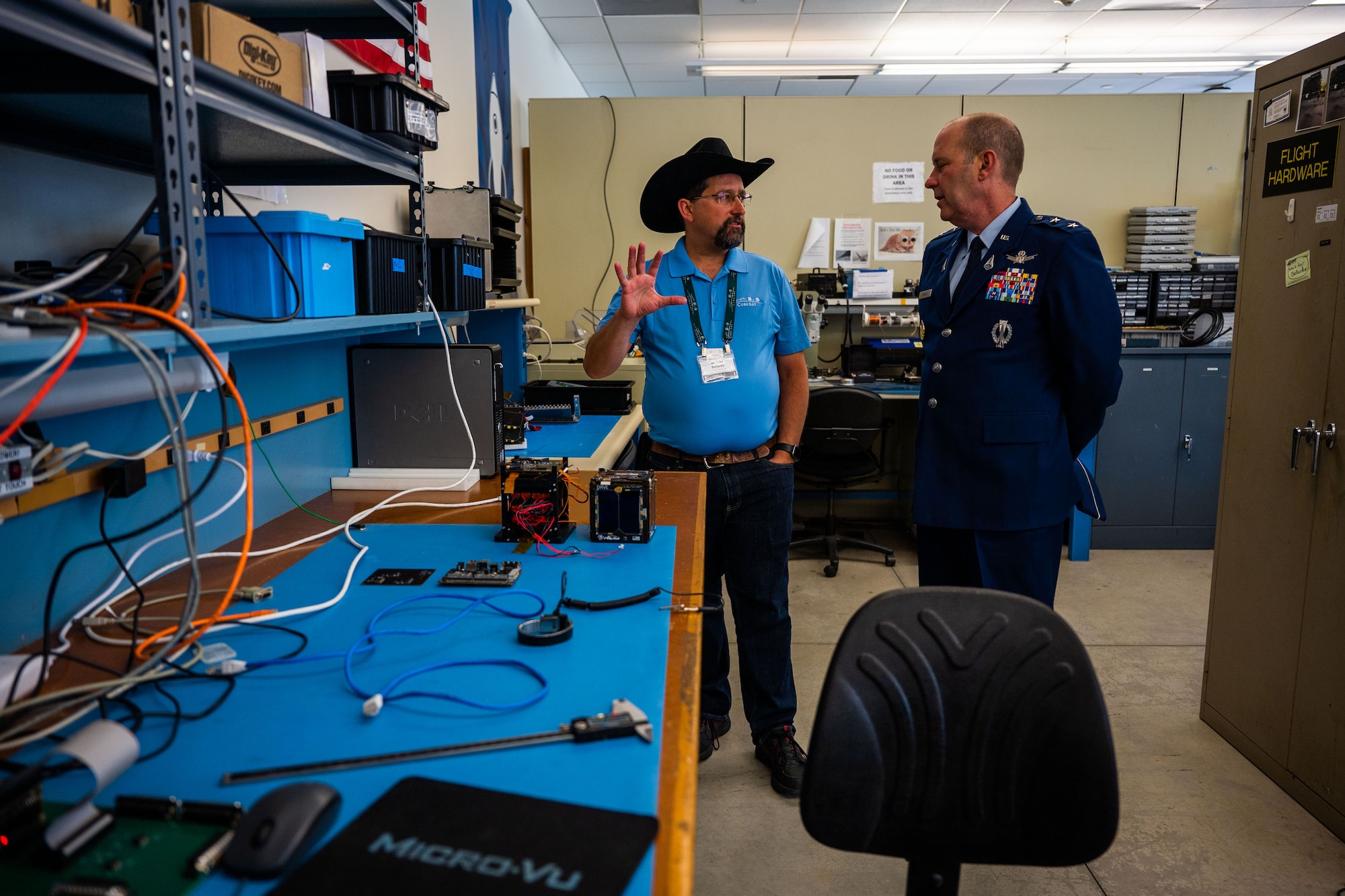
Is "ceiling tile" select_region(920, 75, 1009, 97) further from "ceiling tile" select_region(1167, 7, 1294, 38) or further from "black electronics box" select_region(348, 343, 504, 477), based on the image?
"black electronics box" select_region(348, 343, 504, 477)

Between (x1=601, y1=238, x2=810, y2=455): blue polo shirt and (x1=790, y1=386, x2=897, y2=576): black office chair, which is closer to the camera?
(x1=601, y1=238, x2=810, y2=455): blue polo shirt

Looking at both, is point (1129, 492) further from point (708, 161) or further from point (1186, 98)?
point (708, 161)

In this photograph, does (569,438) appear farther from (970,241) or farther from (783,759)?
(970,241)

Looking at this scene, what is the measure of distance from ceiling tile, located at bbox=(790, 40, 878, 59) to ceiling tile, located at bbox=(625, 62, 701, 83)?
3.00 feet

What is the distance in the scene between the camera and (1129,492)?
4207 millimetres

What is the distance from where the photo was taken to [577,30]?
18.4 ft

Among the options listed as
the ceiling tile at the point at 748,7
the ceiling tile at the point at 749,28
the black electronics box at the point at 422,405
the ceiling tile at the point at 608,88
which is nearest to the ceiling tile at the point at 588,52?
the ceiling tile at the point at 608,88

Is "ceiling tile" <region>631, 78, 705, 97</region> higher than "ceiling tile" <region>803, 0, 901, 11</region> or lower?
higher

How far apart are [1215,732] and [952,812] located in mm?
1885

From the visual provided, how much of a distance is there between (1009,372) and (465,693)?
1557 mm

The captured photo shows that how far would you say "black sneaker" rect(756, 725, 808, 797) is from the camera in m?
2.20

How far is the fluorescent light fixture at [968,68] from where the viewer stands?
6.53 m

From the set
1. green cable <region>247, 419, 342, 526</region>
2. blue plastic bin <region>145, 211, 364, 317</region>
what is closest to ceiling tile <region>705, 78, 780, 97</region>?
green cable <region>247, 419, 342, 526</region>

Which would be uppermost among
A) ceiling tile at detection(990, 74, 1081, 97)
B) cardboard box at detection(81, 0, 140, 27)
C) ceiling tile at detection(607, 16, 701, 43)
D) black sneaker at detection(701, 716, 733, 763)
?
ceiling tile at detection(990, 74, 1081, 97)
